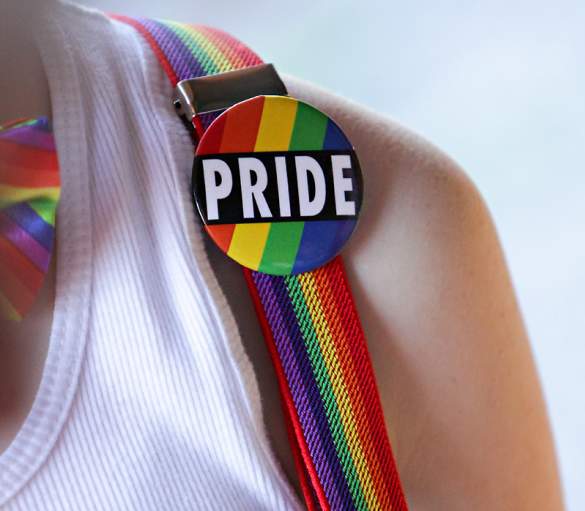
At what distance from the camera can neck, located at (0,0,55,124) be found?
36cm

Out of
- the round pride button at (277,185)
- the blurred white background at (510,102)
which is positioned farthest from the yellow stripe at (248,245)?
the blurred white background at (510,102)

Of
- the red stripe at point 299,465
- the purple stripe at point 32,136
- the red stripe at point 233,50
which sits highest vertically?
the red stripe at point 233,50

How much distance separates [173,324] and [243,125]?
11 cm

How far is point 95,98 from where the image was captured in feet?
1.21

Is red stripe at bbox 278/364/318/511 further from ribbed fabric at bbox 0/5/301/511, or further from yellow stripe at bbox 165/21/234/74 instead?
yellow stripe at bbox 165/21/234/74

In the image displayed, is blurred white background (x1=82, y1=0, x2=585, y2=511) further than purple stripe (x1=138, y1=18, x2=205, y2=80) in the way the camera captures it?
Yes

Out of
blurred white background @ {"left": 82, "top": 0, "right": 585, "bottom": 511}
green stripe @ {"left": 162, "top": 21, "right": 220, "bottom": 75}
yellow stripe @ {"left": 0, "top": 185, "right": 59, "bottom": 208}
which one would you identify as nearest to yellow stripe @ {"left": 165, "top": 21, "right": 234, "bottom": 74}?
green stripe @ {"left": 162, "top": 21, "right": 220, "bottom": 75}

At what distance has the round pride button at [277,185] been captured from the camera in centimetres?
36

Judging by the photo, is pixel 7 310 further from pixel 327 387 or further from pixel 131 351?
pixel 327 387

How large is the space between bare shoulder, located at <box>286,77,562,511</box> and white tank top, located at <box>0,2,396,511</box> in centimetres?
Result: 8

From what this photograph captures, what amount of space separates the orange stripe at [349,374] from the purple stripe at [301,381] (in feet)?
0.05

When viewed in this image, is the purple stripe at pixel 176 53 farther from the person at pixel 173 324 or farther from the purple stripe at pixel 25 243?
the purple stripe at pixel 25 243

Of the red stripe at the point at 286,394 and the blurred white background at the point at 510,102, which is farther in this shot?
the blurred white background at the point at 510,102

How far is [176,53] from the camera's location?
39 centimetres
